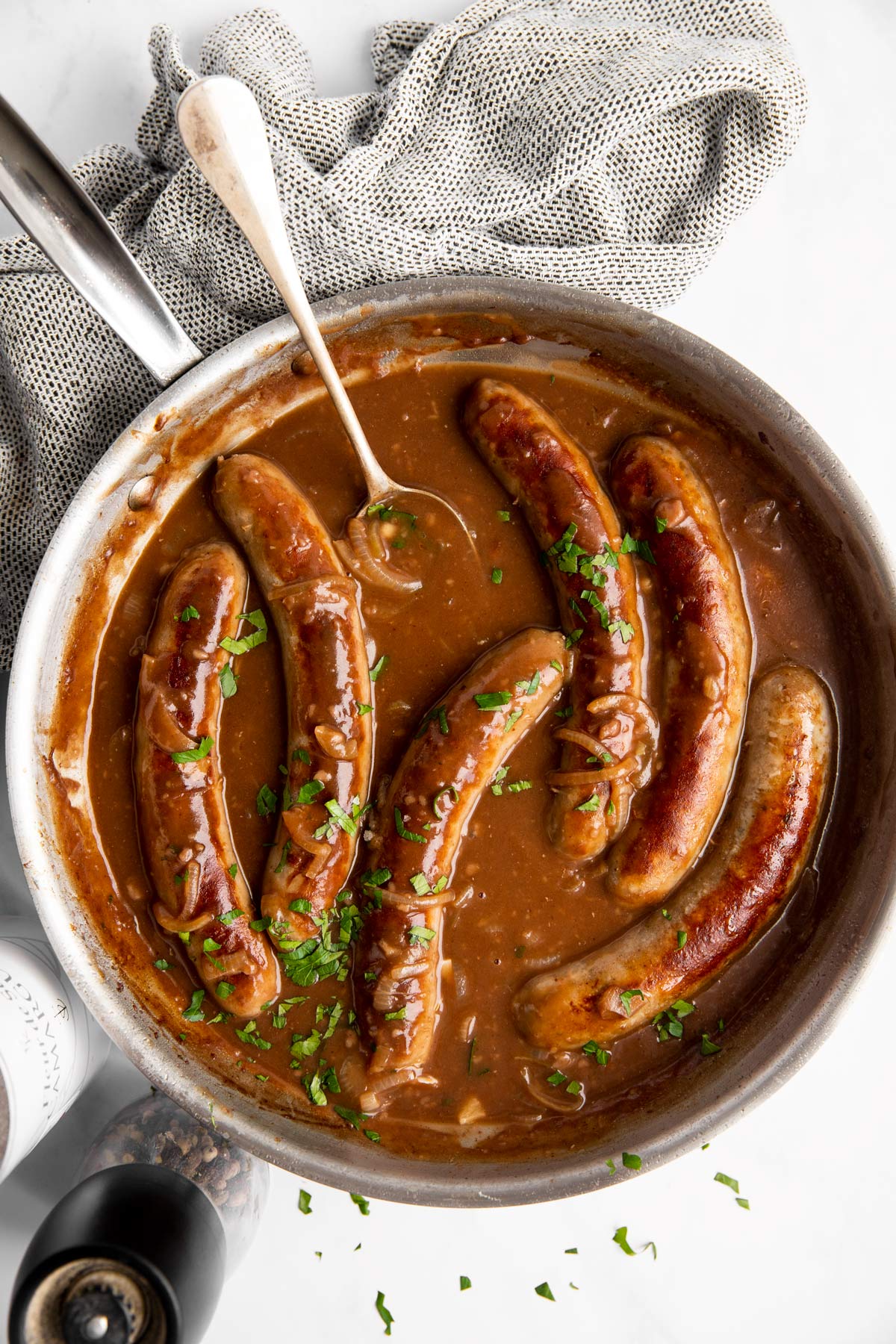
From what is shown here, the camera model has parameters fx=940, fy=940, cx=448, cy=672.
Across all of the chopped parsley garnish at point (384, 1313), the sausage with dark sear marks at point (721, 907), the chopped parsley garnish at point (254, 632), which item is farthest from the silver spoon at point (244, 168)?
the chopped parsley garnish at point (384, 1313)

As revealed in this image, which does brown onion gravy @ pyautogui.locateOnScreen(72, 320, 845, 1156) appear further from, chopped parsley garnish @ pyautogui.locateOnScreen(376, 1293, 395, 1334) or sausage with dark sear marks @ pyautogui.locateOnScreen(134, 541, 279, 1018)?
chopped parsley garnish @ pyautogui.locateOnScreen(376, 1293, 395, 1334)

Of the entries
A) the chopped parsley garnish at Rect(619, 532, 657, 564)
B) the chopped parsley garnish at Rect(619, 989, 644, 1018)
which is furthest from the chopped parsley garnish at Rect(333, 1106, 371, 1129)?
the chopped parsley garnish at Rect(619, 532, 657, 564)

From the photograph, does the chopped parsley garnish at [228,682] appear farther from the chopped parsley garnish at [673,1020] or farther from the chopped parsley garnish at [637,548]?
the chopped parsley garnish at [673,1020]

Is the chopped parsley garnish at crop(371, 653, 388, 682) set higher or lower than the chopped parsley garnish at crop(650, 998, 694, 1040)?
higher

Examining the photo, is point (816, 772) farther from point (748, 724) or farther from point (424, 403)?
point (424, 403)

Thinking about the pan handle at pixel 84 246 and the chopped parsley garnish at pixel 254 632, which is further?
the chopped parsley garnish at pixel 254 632

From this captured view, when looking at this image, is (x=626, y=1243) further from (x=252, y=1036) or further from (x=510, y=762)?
(x=510, y=762)
